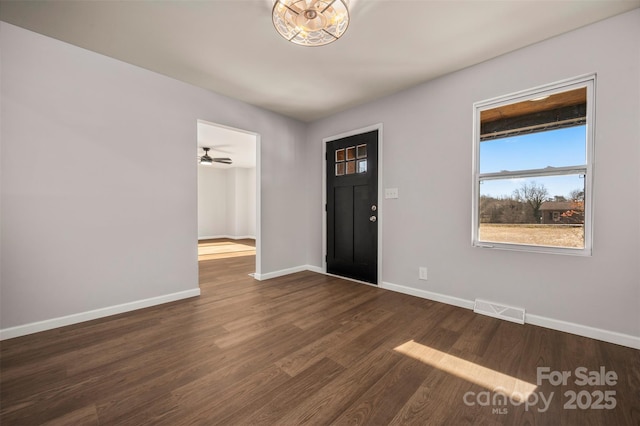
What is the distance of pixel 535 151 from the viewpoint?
2436 millimetres

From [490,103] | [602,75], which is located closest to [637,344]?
Answer: [602,75]

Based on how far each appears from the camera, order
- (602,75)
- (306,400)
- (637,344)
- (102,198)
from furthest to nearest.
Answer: (102,198)
(602,75)
(637,344)
(306,400)

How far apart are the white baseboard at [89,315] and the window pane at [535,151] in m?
3.70

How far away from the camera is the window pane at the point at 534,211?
224cm

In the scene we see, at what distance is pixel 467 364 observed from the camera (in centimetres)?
178

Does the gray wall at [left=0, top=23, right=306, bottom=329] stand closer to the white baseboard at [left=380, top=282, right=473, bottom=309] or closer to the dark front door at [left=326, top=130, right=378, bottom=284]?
the dark front door at [left=326, top=130, right=378, bottom=284]

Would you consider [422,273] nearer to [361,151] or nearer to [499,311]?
[499,311]

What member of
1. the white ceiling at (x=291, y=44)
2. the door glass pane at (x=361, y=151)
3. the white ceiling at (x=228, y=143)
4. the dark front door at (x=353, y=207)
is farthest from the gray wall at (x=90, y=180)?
the door glass pane at (x=361, y=151)

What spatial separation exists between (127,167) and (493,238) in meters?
3.87

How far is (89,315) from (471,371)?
3.30 meters

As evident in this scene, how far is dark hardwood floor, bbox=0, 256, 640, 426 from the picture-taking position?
135 centimetres

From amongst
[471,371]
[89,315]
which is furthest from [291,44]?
[89,315]

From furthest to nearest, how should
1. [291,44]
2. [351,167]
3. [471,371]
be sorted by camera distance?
[351,167], [291,44], [471,371]

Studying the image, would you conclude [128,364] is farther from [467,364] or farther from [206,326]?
[467,364]
